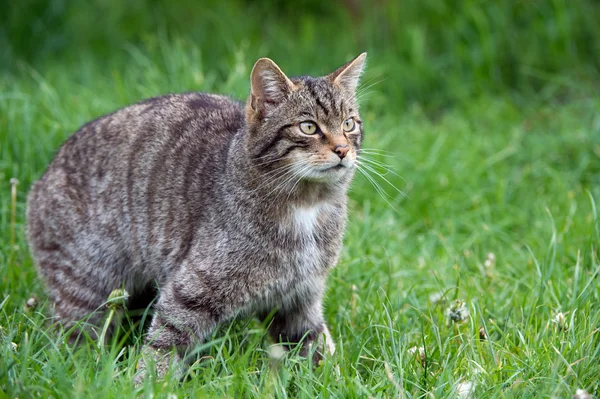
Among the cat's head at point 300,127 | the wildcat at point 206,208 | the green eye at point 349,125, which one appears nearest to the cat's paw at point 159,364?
the wildcat at point 206,208

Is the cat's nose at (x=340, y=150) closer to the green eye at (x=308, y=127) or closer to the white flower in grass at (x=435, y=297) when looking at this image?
the green eye at (x=308, y=127)

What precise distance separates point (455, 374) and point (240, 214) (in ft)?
4.19

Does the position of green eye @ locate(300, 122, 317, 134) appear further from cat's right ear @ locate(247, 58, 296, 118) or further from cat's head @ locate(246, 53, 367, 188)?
cat's right ear @ locate(247, 58, 296, 118)

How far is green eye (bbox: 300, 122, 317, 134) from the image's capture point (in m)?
3.88

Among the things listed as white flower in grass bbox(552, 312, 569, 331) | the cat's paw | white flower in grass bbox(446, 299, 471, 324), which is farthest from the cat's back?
white flower in grass bbox(552, 312, 569, 331)

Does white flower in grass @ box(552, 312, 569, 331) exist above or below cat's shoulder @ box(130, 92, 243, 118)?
below

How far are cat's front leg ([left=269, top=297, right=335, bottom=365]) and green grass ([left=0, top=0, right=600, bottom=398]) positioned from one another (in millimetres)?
128

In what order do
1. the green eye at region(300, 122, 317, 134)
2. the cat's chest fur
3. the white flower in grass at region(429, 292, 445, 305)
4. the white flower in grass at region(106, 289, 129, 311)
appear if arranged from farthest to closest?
1. the white flower in grass at region(429, 292, 445, 305)
2. the cat's chest fur
3. the green eye at region(300, 122, 317, 134)
4. the white flower in grass at region(106, 289, 129, 311)

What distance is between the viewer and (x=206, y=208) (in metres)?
4.13

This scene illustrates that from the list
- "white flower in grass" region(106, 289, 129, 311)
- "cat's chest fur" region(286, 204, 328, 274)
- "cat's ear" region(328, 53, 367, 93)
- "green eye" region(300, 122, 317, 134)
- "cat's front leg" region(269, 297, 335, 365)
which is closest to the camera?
"white flower in grass" region(106, 289, 129, 311)

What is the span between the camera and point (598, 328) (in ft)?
12.5

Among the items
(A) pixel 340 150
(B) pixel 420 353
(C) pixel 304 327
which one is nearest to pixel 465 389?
(B) pixel 420 353

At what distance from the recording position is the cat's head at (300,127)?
380 centimetres

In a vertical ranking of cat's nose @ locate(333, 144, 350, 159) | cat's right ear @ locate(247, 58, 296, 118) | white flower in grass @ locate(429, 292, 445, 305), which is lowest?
white flower in grass @ locate(429, 292, 445, 305)
